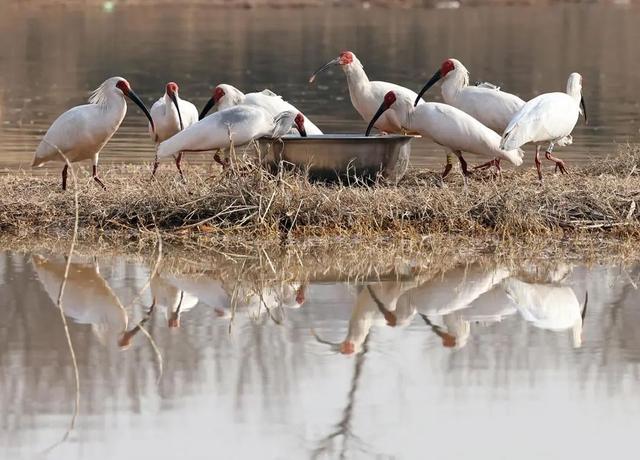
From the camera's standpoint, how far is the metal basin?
11.4m

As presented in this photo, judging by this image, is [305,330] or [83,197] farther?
[83,197]

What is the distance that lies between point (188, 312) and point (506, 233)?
3.10 meters

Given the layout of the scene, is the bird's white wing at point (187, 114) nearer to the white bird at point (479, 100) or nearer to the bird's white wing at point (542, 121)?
the white bird at point (479, 100)

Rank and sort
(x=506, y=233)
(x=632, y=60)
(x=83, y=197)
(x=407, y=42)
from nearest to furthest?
(x=506, y=233) → (x=83, y=197) → (x=632, y=60) → (x=407, y=42)

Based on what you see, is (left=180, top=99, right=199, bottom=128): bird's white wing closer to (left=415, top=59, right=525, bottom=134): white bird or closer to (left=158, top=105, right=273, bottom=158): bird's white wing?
(left=158, top=105, right=273, bottom=158): bird's white wing

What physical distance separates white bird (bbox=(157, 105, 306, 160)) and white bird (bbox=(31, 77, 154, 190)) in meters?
0.63

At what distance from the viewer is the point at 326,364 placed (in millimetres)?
7277

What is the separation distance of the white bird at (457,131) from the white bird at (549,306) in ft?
8.88

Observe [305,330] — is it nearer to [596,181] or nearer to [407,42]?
[596,181]

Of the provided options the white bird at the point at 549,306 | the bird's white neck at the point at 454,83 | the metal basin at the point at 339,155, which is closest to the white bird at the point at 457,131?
the metal basin at the point at 339,155

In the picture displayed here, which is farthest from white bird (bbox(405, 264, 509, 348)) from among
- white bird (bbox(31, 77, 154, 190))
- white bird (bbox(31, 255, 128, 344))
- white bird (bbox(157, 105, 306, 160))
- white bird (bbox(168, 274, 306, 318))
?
white bird (bbox(31, 77, 154, 190))

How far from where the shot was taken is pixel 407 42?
3869 centimetres

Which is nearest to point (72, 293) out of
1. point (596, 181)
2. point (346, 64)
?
point (596, 181)

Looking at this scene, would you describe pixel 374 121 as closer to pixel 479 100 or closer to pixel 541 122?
pixel 479 100
